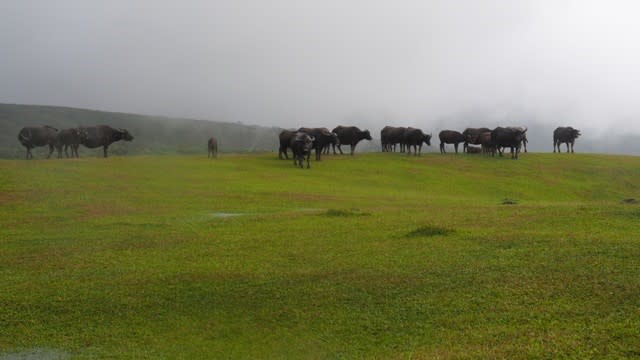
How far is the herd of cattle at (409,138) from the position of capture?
167ft

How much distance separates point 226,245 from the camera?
16.7 metres

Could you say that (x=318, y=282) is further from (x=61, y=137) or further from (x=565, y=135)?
(x=565, y=135)

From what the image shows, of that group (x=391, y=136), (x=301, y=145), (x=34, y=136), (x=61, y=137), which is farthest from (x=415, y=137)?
(x=34, y=136)

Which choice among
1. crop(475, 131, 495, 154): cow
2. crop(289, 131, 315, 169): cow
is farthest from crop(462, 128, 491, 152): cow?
crop(289, 131, 315, 169): cow

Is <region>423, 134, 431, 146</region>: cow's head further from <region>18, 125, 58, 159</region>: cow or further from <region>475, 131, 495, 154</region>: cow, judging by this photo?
<region>18, 125, 58, 159</region>: cow

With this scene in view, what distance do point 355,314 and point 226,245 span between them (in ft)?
22.2

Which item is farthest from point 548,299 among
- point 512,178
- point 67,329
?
point 512,178

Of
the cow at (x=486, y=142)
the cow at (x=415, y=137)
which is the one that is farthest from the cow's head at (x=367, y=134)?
the cow at (x=486, y=142)

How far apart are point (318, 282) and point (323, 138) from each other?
43.0 m

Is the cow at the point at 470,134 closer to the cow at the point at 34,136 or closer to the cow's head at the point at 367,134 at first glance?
the cow's head at the point at 367,134

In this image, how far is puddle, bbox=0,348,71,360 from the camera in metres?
9.65

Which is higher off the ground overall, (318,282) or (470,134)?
(470,134)

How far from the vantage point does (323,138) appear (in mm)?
55062

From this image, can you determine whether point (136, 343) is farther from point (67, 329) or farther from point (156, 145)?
point (156, 145)
